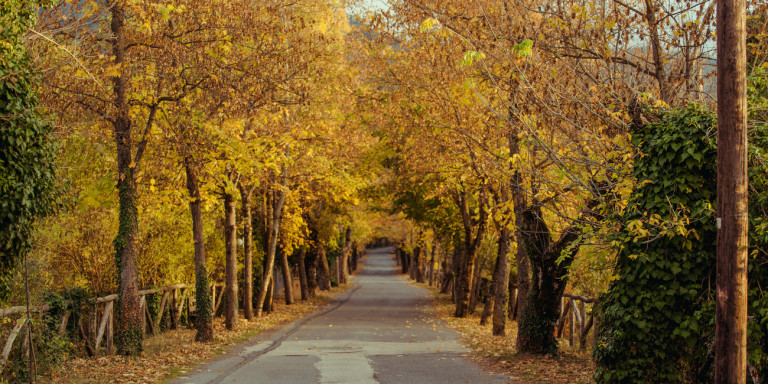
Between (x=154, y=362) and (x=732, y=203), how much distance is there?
10834mm

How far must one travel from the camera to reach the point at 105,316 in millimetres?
14188

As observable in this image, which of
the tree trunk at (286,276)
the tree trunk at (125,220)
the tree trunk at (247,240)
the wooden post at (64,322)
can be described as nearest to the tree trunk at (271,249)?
the tree trunk at (247,240)

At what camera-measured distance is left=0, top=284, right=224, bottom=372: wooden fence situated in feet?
33.7

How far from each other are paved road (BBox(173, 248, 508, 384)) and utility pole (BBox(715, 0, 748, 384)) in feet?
18.8

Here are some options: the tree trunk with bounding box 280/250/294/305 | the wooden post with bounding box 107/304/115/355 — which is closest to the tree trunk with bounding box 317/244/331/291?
the tree trunk with bounding box 280/250/294/305

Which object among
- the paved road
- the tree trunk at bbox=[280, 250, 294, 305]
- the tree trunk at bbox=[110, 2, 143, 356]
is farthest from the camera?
the tree trunk at bbox=[280, 250, 294, 305]

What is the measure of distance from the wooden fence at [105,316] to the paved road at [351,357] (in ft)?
8.32

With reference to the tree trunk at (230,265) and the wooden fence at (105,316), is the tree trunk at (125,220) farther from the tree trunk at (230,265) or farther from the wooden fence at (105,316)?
the tree trunk at (230,265)

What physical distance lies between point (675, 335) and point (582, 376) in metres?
3.04

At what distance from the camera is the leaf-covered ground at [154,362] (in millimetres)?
11109

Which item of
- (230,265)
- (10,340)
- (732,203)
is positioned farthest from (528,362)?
(230,265)

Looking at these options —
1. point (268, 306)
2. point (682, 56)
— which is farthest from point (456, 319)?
point (682, 56)

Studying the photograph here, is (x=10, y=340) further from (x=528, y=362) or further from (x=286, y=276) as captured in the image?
(x=286, y=276)

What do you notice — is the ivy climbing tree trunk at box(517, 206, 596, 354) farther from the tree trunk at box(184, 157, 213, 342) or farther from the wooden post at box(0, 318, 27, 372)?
the wooden post at box(0, 318, 27, 372)
